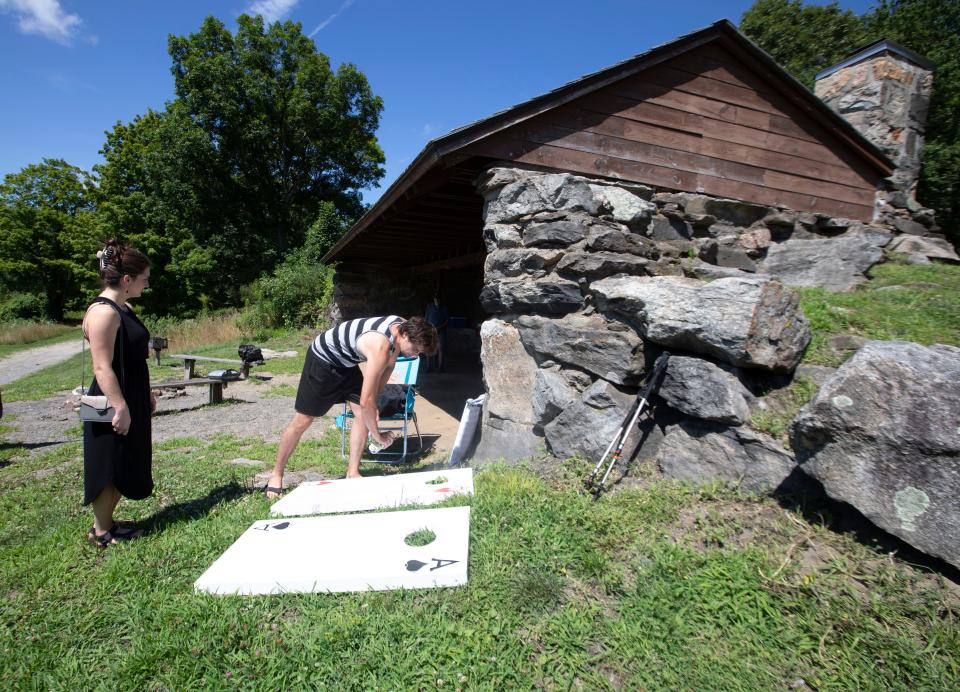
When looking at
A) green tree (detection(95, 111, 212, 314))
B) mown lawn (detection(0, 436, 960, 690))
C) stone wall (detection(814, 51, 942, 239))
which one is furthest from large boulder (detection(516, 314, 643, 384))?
green tree (detection(95, 111, 212, 314))

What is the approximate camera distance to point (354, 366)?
11.9 ft

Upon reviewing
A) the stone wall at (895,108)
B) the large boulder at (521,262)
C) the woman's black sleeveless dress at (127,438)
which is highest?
the stone wall at (895,108)

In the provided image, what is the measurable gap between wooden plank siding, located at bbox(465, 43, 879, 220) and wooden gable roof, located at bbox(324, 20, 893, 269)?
1 cm

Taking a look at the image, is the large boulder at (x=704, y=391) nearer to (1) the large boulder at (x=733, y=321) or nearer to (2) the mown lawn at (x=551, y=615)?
(1) the large boulder at (x=733, y=321)

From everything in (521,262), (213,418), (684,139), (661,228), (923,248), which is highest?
(684,139)

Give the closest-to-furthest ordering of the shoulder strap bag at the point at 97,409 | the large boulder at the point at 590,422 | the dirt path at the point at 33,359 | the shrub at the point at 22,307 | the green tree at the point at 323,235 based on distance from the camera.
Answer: the shoulder strap bag at the point at 97,409 < the large boulder at the point at 590,422 < the dirt path at the point at 33,359 < the green tree at the point at 323,235 < the shrub at the point at 22,307

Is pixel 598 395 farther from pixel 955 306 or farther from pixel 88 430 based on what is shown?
pixel 88 430

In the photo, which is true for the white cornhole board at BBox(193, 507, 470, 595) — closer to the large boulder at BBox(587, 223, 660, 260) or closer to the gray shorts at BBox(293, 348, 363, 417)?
the gray shorts at BBox(293, 348, 363, 417)

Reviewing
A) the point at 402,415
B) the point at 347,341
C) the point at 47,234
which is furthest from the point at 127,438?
the point at 47,234

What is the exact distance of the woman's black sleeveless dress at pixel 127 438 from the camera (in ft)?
8.64

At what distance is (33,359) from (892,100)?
23.2 metres

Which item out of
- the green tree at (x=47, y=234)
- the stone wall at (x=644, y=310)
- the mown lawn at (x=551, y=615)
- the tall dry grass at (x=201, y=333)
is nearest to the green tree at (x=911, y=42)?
the stone wall at (x=644, y=310)

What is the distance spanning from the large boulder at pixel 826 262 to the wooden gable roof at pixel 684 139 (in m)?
0.67

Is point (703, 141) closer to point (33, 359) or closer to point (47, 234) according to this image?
point (33, 359)
